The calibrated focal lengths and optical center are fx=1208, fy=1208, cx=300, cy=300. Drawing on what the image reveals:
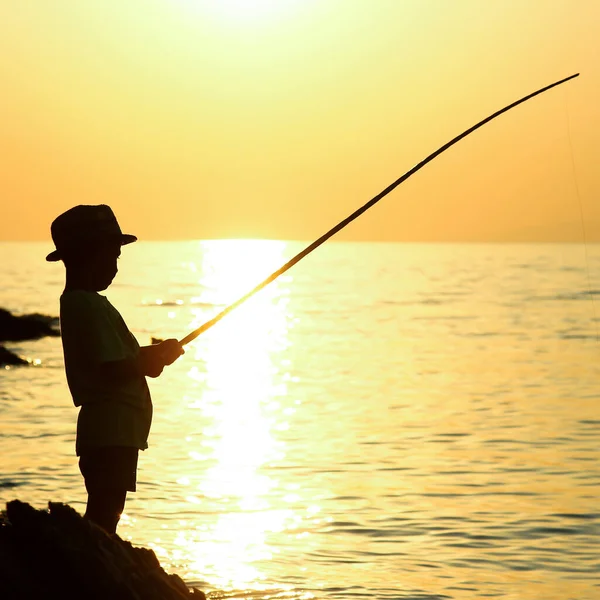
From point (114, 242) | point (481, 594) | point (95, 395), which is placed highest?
point (114, 242)

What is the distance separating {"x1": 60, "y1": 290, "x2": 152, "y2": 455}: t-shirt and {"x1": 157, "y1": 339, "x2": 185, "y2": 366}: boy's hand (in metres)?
0.12

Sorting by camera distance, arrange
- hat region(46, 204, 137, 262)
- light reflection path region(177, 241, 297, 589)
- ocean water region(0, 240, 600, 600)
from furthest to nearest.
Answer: light reflection path region(177, 241, 297, 589) < ocean water region(0, 240, 600, 600) < hat region(46, 204, 137, 262)

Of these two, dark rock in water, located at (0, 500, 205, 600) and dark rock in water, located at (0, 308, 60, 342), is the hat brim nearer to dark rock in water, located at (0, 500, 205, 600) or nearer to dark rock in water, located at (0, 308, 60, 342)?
dark rock in water, located at (0, 500, 205, 600)

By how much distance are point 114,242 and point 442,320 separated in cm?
4731

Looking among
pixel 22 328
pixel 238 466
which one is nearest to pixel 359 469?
pixel 238 466

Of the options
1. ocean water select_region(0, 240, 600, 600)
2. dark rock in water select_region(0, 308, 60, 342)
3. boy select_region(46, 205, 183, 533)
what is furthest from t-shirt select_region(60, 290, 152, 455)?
dark rock in water select_region(0, 308, 60, 342)

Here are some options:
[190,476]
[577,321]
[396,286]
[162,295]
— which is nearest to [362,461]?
[190,476]

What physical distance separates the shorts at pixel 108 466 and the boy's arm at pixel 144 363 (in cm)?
32

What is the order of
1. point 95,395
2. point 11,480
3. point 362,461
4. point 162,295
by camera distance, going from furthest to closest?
1. point 162,295
2. point 362,461
3. point 11,480
4. point 95,395

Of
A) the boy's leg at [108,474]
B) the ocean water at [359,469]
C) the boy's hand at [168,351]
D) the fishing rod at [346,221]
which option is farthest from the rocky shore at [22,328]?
the boy's hand at [168,351]

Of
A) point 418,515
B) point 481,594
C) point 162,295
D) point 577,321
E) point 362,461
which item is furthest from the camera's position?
point 162,295

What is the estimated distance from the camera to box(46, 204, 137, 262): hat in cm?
509

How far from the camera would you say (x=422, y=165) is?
655cm

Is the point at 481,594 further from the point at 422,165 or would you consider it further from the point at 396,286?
the point at 396,286
